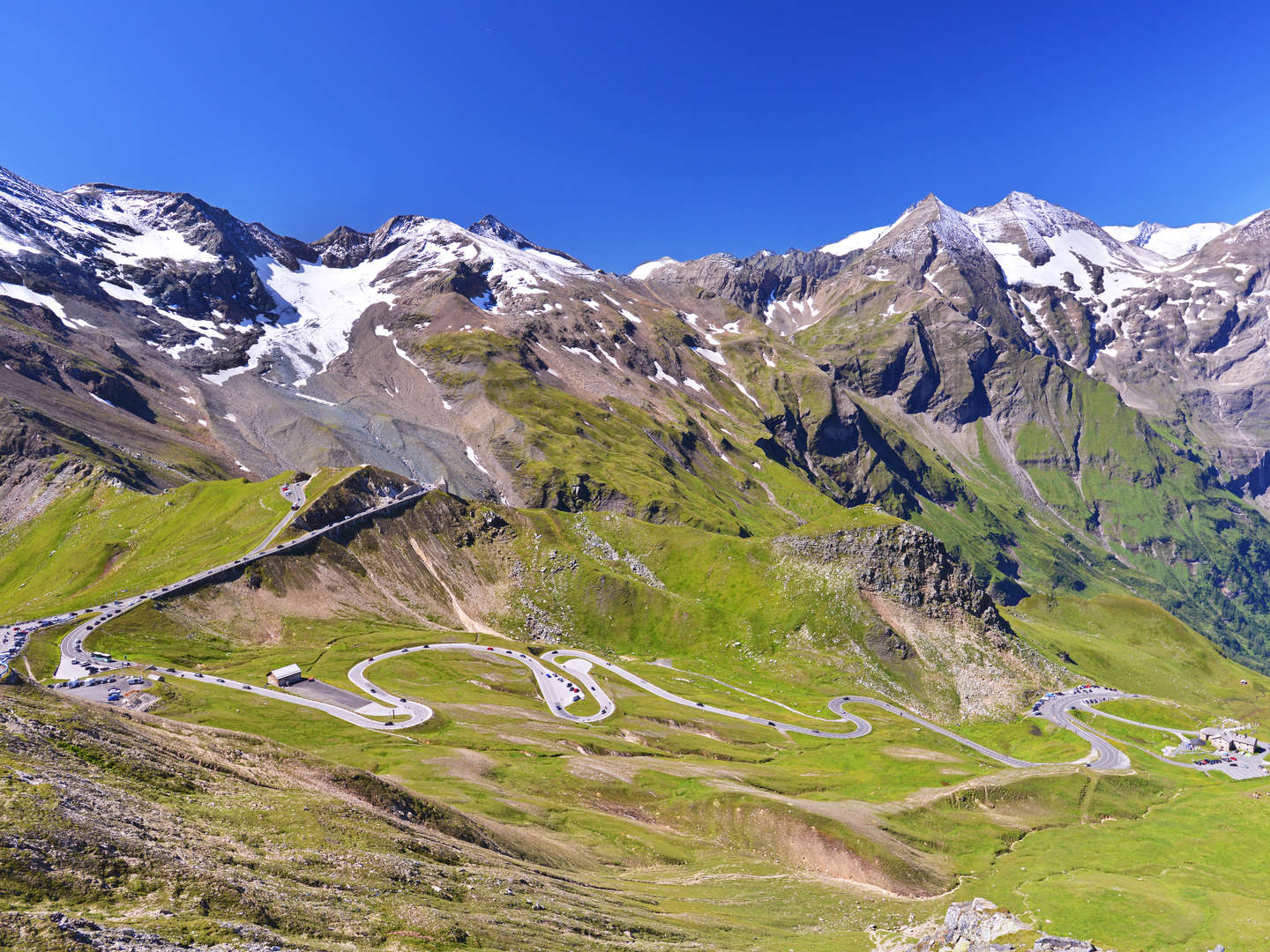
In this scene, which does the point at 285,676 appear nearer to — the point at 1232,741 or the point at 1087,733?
the point at 1087,733

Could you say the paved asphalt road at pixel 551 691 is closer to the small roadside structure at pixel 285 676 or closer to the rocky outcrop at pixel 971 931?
the small roadside structure at pixel 285 676

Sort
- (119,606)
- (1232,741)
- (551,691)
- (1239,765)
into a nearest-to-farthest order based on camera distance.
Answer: (119,606) → (1239,765) → (551,691) → (1232,741)

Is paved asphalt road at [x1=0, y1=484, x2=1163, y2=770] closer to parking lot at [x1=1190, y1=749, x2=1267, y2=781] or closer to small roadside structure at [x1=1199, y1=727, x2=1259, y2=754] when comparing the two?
parking lot at [x1=1190, y1=749, x2=1267, y2=781]

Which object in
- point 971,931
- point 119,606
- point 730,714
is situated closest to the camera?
point 971,931

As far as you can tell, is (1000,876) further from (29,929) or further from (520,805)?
(29,929)

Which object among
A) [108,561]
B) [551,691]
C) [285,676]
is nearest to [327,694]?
[285,676]

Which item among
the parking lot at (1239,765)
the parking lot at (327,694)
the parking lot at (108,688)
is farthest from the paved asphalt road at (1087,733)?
the parking lot at (108,688)

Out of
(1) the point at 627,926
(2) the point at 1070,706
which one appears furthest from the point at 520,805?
(2) the point at 1070,706

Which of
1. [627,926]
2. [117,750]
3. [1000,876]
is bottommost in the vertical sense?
[1000,876]

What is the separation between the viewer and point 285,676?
13412cm

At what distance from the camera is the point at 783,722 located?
535ft

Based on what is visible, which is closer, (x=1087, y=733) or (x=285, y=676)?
(x=285, y=676)

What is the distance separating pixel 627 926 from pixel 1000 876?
66.8 meters

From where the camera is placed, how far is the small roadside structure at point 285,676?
436ft
